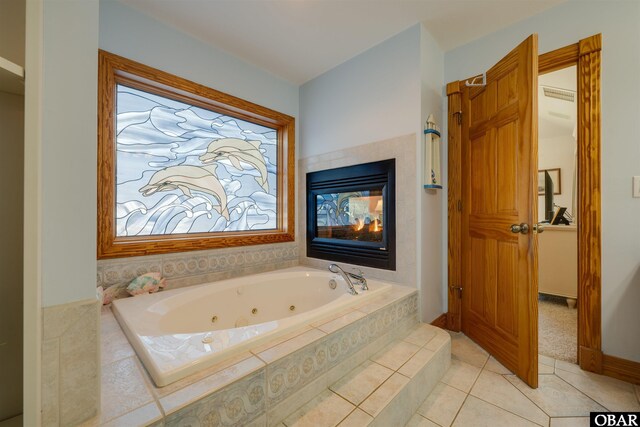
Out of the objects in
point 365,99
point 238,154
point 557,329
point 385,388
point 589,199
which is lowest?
point 557,329

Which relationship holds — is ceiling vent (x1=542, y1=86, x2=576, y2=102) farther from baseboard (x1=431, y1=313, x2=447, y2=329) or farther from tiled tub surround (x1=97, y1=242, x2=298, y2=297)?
tiled tub surround (x1=97, y1=242, x2=298, y2=297)

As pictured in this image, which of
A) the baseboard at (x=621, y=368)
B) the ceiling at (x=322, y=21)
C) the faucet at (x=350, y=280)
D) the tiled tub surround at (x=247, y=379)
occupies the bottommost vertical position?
the baseboard at (x=621, y=368)

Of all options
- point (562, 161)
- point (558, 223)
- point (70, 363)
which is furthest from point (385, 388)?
point (562, 161)

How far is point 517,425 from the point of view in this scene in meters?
1.14

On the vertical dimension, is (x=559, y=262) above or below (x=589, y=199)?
below

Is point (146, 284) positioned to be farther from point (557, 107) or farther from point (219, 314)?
point (557, 107)

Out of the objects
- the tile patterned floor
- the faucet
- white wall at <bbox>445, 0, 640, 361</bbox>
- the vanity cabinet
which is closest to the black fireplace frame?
the faucet

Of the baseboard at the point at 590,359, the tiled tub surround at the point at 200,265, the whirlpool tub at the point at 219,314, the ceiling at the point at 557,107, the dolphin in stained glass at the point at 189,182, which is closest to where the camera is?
the whirlpool tub at the point at 219,314

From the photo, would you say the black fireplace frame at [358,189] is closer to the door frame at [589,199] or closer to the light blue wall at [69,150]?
the door frame at [589,199]

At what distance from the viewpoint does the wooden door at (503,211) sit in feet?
4.51

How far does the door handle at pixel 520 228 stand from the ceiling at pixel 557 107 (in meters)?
1.58

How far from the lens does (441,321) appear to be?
2035 mm

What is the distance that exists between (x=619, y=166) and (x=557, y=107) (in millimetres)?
2289

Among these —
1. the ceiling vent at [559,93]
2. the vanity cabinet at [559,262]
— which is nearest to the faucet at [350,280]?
the vanity cabinet at [559,262]
